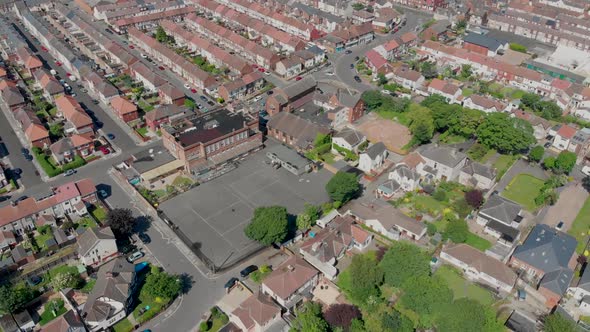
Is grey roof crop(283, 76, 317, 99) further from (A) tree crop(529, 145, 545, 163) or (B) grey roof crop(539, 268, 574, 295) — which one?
(B) grey roof crop(539, 268, 574, 295)

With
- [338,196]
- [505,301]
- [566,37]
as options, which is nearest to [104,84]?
[338,196]

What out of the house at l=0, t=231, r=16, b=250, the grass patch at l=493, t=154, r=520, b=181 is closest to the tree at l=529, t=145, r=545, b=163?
the grass patch at l=493, t=154, r=520, b=181

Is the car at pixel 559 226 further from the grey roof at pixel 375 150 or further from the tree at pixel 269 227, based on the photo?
the tree at pixel 269 227

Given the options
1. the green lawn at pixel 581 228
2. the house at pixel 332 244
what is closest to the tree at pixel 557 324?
the green lawn at pixel 581 228

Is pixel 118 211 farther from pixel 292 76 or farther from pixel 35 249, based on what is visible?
pixel 292 76

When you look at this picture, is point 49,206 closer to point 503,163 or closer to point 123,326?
point 123,326
